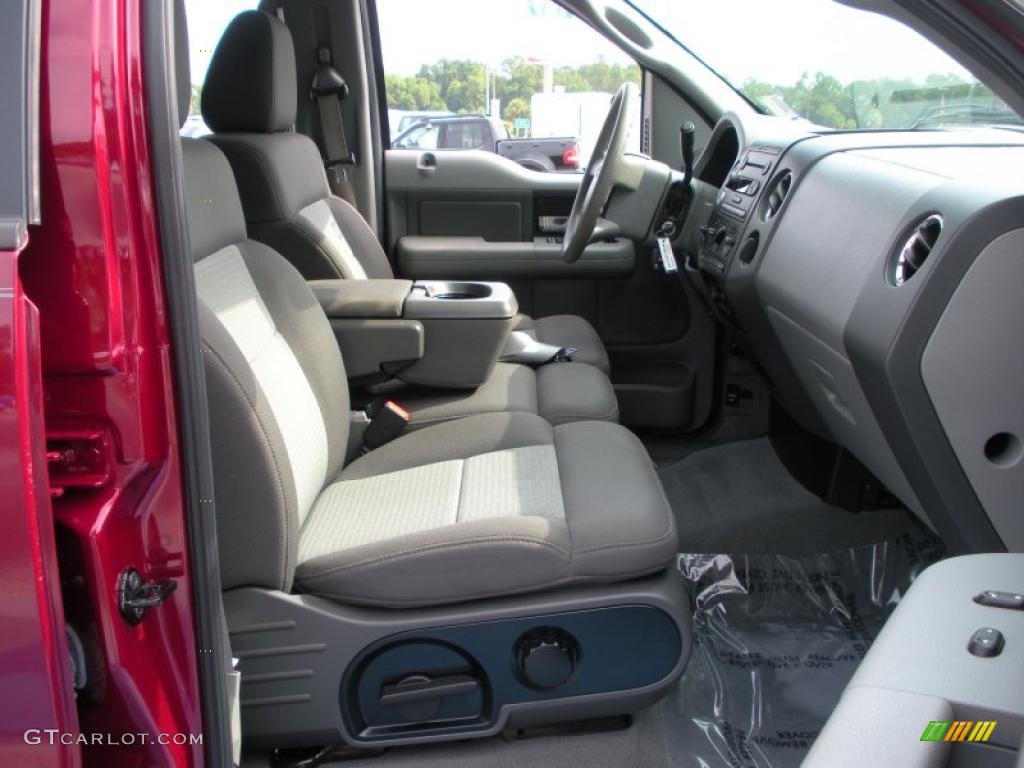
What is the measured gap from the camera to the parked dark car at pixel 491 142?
11.0 feet

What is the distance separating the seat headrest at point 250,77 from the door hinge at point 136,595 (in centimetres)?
142

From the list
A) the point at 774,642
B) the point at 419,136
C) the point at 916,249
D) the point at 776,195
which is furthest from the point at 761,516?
the point at 419,136

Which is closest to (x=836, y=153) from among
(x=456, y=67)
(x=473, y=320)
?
(x=473, y=320)

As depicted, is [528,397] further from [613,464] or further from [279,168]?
[279,168]

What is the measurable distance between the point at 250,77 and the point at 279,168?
0.23m

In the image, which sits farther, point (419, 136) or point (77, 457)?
point (419, 136)

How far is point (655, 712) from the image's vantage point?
5.35 feet

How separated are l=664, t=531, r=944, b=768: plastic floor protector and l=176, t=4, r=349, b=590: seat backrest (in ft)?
2.34

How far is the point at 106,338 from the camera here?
2.93ft

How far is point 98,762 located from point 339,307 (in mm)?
1321

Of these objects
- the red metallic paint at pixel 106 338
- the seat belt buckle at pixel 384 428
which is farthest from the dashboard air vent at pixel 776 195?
the red metallic paint at pixel 106 338

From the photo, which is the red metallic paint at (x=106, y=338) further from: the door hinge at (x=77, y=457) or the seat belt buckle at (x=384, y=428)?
the seat belt buckle at (x=384, y=428)

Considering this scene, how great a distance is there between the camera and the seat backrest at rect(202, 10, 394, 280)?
2109 mm

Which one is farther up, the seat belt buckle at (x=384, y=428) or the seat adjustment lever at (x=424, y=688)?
the seat belt buckle at (x=384, y=428)
